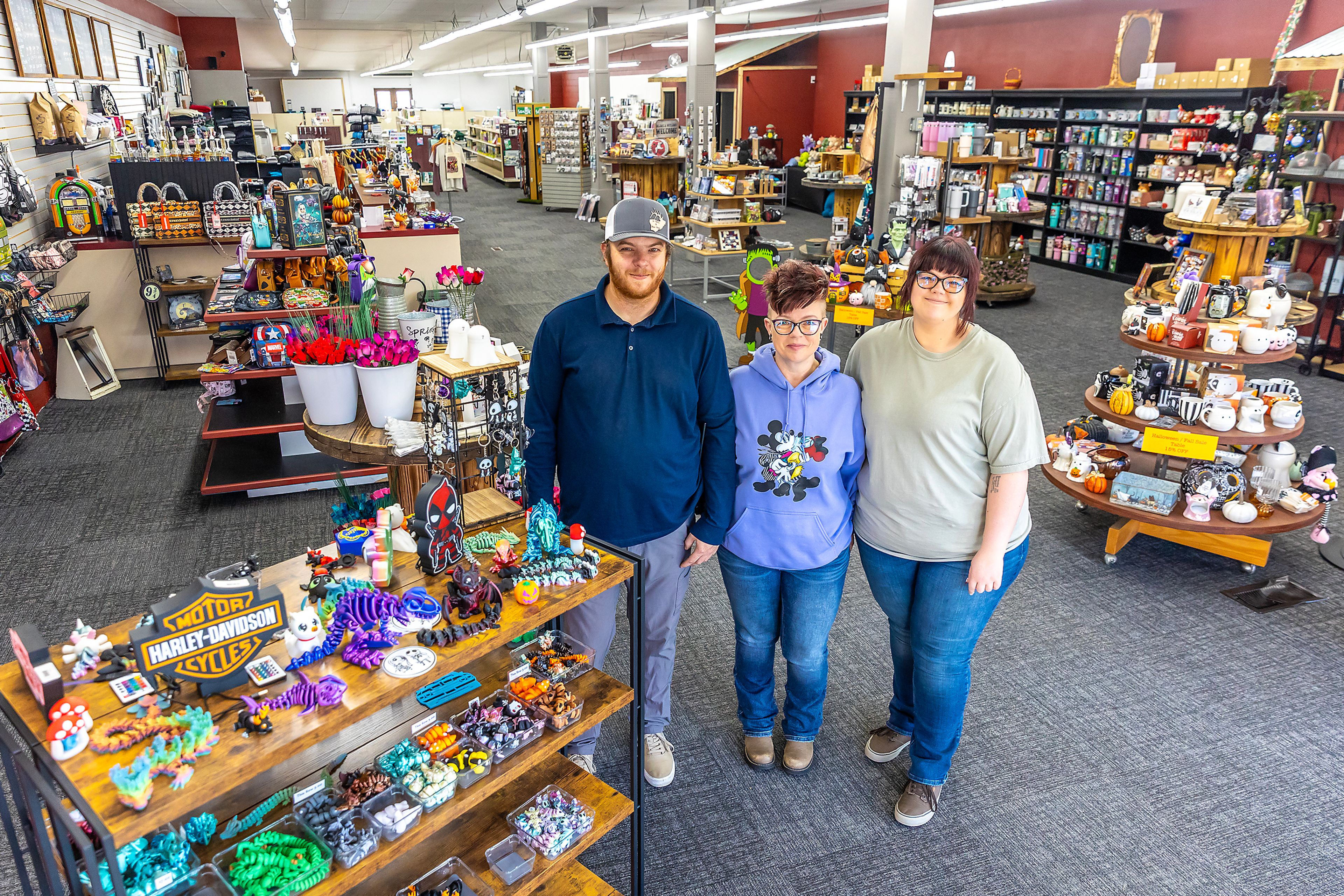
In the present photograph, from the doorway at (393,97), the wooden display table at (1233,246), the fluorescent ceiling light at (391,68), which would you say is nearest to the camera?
the wooden display table at (1233,246)

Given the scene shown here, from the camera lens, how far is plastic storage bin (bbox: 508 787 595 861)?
1949mm

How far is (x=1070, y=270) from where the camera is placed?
1098cm

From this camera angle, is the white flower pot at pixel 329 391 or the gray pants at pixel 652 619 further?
the white flower pot at pixel 329 391

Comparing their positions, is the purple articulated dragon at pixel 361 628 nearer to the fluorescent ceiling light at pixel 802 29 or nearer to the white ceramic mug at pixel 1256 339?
the white ceramic mug at pixel 1256 339

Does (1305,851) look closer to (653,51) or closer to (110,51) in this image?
(110,51)

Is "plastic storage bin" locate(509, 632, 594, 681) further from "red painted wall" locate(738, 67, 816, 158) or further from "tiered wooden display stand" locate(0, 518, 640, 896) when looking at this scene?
"red painted wall" locate(738, 67, 816, 158)

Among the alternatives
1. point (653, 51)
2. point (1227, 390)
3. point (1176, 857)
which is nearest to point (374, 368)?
point (1176, 857)

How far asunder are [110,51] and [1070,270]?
11610 mm

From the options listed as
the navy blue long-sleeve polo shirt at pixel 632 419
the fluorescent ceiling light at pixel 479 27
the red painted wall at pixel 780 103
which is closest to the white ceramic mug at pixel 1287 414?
the navy blue long-sleeve polo shirt at pixel 632 419

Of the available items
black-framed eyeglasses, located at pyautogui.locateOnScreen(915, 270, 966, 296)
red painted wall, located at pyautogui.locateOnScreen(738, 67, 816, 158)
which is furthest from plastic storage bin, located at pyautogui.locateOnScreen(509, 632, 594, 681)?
red painted wall, located at pyautogui.locateOnScreen(738, 67, 816, 158)

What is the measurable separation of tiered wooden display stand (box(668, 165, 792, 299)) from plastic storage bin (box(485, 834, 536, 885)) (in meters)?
6.90

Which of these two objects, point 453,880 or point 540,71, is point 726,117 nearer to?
point 540,71

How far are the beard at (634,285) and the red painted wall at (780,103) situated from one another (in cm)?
1728

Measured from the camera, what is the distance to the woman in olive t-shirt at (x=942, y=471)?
2.13 metres
